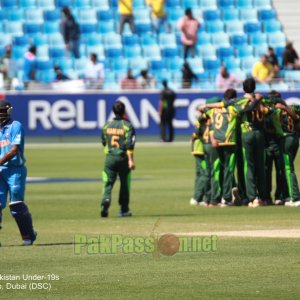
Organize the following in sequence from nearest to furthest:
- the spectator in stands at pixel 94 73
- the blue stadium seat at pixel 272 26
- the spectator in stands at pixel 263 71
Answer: the spectator in stands at pixel 94 73
the spectator in stands at pixel 263 71
the blue stadium seat at pixel 272 26

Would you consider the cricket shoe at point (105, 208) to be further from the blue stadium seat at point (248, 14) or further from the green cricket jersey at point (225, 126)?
the blue stadium seat at point (248, 14)

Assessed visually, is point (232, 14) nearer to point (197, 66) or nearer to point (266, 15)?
point (266, 15)

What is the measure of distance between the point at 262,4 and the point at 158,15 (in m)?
3.92

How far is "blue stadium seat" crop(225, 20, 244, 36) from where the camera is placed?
1690 inches

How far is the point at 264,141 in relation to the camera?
20.5 m

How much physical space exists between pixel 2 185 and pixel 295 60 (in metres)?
27.2

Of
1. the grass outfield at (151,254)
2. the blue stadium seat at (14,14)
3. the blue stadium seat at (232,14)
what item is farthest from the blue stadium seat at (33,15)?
the grass outfield at (151,254)

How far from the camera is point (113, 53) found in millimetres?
41469

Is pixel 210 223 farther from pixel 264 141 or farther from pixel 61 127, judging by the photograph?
pixel 61 127

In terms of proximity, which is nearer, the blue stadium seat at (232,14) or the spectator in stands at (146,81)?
the spectator in stands at (146,81)

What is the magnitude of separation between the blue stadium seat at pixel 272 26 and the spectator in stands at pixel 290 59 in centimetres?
228

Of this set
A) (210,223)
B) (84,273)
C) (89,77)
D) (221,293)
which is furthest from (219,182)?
(89,77)

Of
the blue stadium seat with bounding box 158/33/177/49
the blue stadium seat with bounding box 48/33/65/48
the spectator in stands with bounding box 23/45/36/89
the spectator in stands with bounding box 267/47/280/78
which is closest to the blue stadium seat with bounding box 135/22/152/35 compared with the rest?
the blue stadium seat with bounding box 158/33/177/49

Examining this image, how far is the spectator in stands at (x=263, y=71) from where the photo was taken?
131 feet
